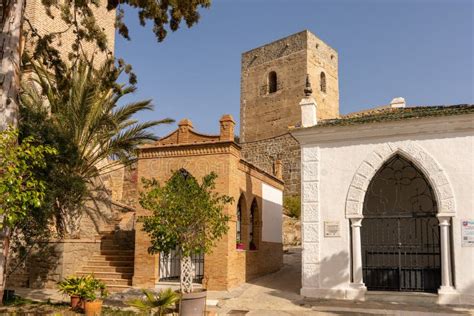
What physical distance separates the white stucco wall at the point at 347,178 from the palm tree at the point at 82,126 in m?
5.54

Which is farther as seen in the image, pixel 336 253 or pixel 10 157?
pixel 336 253

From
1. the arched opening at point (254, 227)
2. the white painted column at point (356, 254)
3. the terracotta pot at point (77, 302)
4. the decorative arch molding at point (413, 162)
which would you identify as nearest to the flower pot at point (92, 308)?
the terracotta pot at point (77, 302)

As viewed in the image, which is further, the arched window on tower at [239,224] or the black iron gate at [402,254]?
the arched window on tower at [239,224]

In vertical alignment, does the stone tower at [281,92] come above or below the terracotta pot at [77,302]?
above

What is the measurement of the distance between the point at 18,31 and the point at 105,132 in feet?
20.7

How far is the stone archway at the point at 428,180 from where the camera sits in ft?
36.1

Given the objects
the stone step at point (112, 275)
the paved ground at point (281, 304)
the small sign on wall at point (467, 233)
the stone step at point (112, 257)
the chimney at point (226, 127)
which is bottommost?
the paved ground at point (281, 304)

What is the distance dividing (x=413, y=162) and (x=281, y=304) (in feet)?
15.0

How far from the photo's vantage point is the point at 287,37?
33.8m

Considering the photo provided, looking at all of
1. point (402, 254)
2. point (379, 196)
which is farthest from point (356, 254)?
point (402, 254)

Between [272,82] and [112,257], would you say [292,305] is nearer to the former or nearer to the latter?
[112,257]

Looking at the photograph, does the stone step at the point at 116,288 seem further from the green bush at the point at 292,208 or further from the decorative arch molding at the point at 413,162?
the green bush at the point at 292,208

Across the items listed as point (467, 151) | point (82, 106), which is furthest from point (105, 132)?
point (467, 151)

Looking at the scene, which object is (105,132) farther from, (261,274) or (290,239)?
(290,239)
